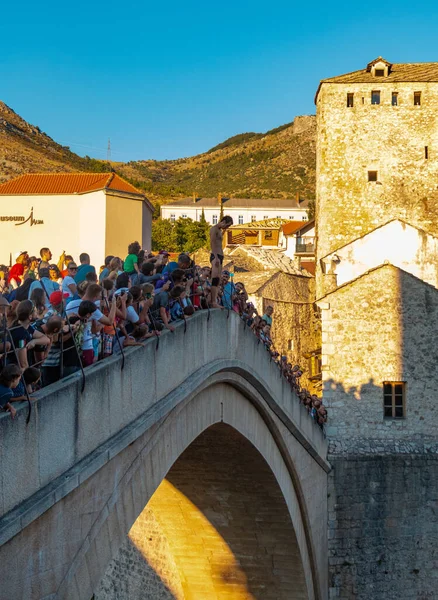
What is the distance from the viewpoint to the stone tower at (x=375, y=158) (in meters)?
29.3

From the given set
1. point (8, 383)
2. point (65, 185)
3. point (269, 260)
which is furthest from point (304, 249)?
point (8, 383)

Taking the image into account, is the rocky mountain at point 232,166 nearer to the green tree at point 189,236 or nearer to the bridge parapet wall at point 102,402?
the green tree at point 189,236

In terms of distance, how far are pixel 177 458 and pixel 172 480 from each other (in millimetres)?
2510

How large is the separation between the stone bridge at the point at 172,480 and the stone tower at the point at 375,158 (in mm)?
10278

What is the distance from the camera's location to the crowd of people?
241 inches

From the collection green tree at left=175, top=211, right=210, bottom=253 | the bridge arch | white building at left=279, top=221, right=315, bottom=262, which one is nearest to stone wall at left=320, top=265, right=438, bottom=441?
the bridge arch

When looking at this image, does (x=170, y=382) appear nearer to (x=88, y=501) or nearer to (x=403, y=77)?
(x=88, y=501)

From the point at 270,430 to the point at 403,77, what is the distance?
17.7 metres

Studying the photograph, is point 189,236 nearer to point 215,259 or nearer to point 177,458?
point 177,458

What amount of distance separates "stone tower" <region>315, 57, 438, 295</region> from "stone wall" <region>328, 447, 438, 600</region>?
8.72 metres

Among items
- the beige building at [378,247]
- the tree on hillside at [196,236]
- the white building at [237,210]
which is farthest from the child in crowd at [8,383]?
the white building at [237,210]

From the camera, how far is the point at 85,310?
6844 millimetres

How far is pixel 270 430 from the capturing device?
627 inches

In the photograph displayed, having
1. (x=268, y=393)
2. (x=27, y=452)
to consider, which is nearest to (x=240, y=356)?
(x=268, y=393)
